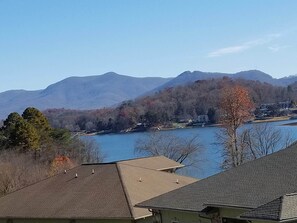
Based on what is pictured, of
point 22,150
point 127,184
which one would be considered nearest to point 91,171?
point 127,184

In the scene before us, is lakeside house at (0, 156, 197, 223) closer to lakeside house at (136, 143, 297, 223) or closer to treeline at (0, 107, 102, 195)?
lakeside house at (136, 143, 297, 223)

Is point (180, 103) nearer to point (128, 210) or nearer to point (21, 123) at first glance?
point (21, 123)

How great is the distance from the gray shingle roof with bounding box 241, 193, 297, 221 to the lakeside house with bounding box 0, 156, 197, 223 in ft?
28.6

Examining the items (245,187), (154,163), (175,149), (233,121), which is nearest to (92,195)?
(154,163)

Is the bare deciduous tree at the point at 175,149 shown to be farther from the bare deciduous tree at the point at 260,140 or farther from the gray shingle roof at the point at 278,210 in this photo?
the gray shingle roof at the point at 278,210

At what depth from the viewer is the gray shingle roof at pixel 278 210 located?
12.3 metres

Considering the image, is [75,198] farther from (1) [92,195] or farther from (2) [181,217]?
(2) [181,217]

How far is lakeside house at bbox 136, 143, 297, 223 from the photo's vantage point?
12.9 metres

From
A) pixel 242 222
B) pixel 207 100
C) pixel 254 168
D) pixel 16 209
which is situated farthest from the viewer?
pixel 207 100

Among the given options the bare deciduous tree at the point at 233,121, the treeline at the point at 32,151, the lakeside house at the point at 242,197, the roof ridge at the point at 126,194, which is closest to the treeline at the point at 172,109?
the bare deciduous tree at the point at 233,121

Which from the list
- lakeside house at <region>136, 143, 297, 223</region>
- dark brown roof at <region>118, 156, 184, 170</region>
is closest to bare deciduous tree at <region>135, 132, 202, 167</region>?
dark brown roof at <region>118, 156, 184, 170</region>

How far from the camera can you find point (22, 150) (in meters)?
54.5

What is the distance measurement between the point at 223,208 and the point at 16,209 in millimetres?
12248

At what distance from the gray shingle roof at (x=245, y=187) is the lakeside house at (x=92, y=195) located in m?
3.46
